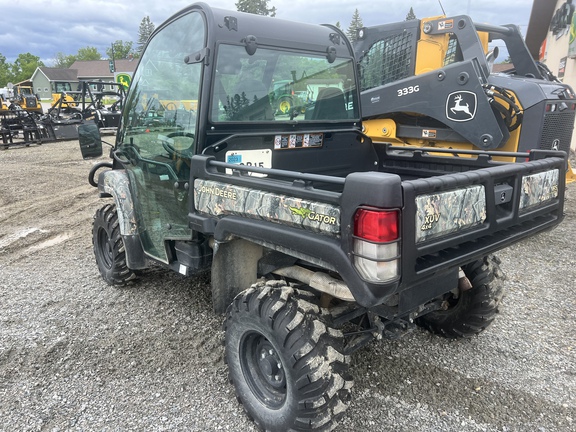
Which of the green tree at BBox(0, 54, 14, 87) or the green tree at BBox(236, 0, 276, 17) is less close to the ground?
the green tree at BBox(236, 0, 276, 17)

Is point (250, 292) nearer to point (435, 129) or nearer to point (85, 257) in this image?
point (85, 257)

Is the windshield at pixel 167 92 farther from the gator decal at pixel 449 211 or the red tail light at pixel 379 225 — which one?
the gator decal at pixel 449 211

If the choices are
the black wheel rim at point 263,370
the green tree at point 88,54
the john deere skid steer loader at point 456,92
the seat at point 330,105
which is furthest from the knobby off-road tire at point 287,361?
the green tree at point 88,54

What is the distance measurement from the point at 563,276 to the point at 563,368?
1931 mm

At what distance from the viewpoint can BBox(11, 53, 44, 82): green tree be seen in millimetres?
78875

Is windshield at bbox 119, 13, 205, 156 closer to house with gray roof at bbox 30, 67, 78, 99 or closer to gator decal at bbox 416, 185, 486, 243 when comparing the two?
gator decal at bbox 416, 185, 486, 243

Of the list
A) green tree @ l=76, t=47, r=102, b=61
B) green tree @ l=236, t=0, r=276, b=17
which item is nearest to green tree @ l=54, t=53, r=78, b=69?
green tree @ l=76, t=47, r=102, b=61

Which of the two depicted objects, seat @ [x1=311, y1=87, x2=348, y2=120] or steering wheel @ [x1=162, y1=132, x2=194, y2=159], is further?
seat @ [x1=311, y1=87, x2=348, y2=120]

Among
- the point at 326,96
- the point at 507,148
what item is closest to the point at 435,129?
the point at 507,148

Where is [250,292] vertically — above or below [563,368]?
above

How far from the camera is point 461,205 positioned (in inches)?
85.6

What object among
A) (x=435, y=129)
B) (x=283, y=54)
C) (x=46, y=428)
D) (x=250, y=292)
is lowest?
(x=46, y=428)

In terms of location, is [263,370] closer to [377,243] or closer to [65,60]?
[377,243]

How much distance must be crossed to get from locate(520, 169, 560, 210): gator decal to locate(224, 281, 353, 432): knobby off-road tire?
129 cm
